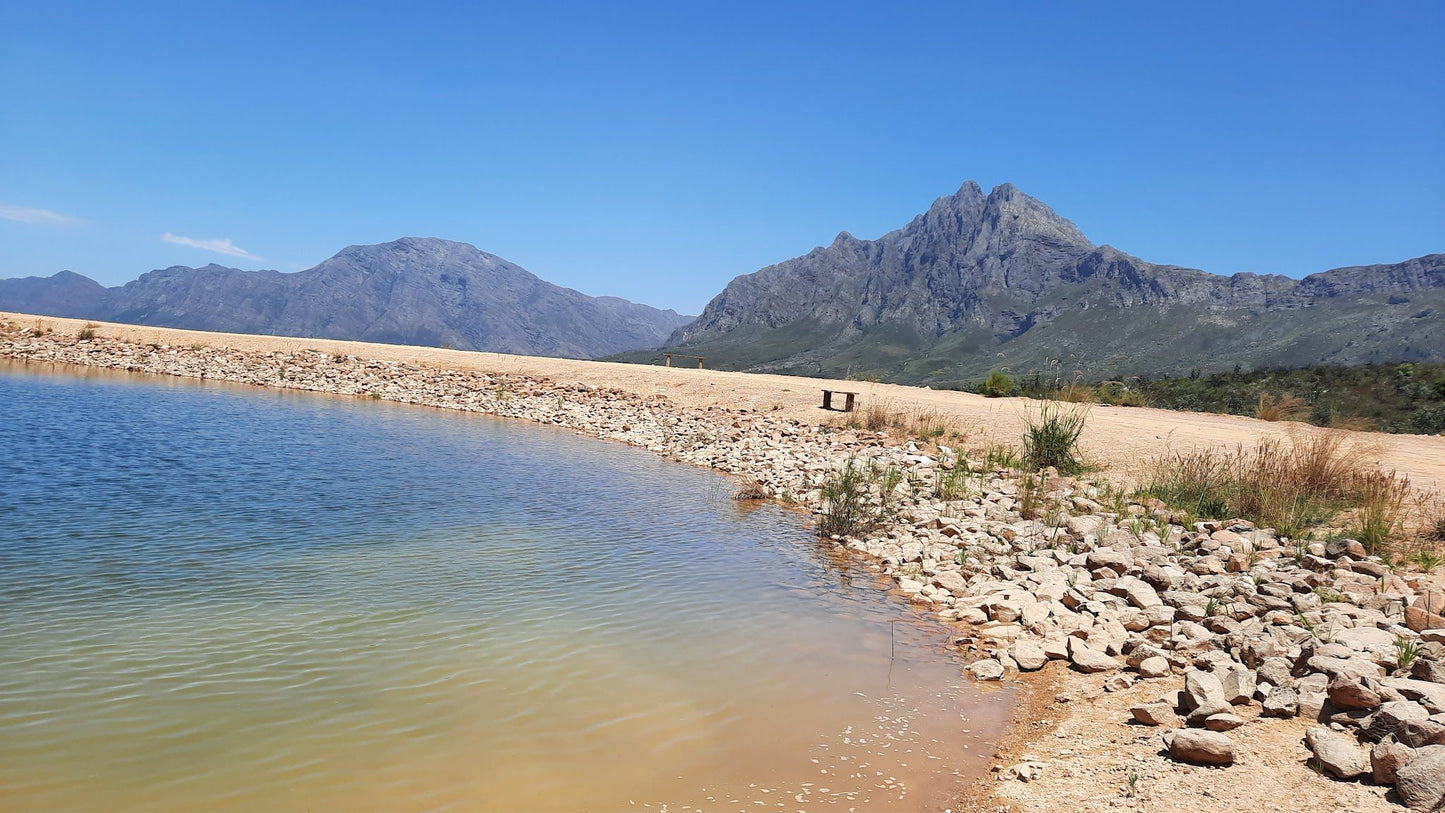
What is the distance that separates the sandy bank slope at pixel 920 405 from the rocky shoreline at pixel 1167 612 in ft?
11.8

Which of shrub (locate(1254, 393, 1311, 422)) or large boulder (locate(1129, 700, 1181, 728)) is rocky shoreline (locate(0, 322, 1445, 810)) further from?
shrub (locate(1254, 393, 1311, 422))

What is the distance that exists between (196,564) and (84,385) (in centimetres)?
2139

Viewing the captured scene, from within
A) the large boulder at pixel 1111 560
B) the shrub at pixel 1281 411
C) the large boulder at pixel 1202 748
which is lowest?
the large boulder at pixel 1202 748

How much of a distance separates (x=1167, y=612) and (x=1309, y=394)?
29498 mm

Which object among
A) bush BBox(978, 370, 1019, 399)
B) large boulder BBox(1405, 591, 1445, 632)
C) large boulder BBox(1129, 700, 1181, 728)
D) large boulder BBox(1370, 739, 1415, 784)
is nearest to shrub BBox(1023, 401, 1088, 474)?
large boulder BBox(1405, 591, 1445, 632)

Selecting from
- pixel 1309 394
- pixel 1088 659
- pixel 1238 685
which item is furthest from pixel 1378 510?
pixel 1309 394

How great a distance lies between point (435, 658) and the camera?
21.5ft

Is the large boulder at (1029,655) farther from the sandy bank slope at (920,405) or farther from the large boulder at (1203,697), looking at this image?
the sandy bank slope at (920,405)

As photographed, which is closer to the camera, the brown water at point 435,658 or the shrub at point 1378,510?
the brown water at point 435,658

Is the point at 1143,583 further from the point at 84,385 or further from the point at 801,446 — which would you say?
the point at 84,385

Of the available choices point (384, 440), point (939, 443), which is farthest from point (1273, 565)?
point (384, 440)

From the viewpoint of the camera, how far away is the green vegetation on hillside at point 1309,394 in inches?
967

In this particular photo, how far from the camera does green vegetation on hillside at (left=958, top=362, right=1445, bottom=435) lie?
24.6 metres

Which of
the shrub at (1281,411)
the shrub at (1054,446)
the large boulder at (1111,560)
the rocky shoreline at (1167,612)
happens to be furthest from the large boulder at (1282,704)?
the shrub at (1281,411)
